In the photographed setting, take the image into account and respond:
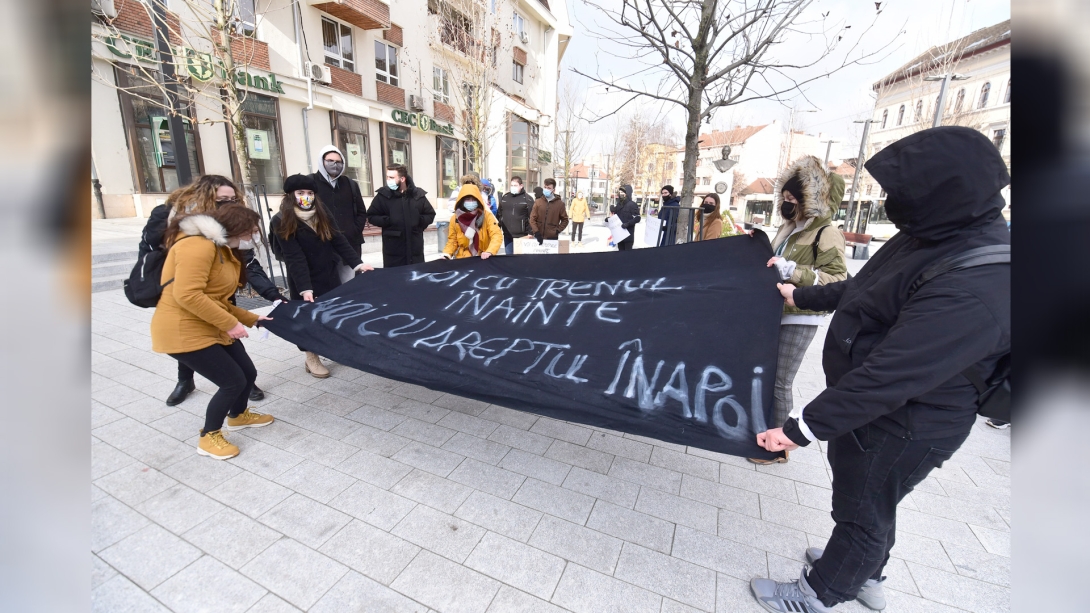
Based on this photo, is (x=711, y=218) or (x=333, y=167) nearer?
(x=333, y=167)

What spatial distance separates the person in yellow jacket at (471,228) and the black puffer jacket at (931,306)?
3293mm

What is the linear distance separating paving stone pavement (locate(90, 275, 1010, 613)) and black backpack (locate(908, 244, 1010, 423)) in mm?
1112

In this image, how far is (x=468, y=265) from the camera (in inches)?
155

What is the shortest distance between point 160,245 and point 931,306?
12.3 feet

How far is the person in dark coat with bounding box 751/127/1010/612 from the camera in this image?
1277mm

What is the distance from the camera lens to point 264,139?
527 inches

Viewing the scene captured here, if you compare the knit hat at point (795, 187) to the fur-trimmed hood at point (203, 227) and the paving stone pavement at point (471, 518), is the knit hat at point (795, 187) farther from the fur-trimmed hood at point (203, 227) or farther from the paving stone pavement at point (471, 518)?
the fur-trimmed hood at point (203, 227)

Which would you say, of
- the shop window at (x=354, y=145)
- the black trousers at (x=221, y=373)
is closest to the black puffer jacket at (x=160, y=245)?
the black trousers at (x=221, y=373)

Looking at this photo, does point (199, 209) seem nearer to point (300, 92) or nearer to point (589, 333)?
point (589, 333)

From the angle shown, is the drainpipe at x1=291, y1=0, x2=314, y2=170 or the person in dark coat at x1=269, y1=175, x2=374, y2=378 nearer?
the person in dark coat at x1=269, y1=175, x2=374, y2=378

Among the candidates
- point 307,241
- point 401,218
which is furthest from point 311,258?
point 401,218

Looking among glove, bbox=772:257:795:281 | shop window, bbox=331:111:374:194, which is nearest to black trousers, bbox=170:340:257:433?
glove, bbox=772:257:795:281

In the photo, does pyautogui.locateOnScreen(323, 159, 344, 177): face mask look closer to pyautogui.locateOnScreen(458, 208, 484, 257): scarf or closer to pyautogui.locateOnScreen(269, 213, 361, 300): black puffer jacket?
pyautogui.locateOnScreen(269, 213, 361, 300): black puffer jacket

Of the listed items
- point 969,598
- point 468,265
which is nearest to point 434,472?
point 468,265
